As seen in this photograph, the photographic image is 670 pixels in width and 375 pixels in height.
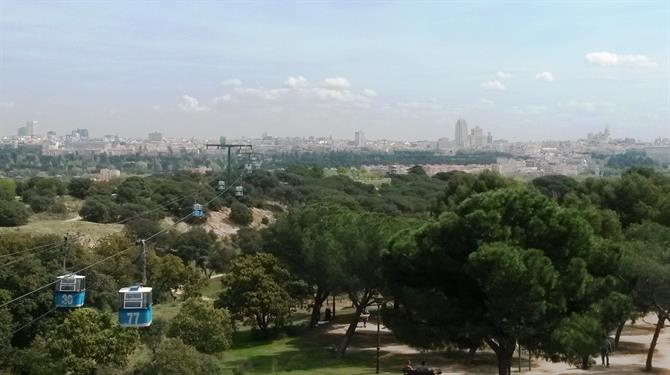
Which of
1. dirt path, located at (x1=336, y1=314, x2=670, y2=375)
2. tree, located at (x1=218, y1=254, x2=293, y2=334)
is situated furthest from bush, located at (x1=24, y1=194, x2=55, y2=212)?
dirt path, located at (x1=336, y1=314, x2=670, y2=375)

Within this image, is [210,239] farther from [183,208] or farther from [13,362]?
[13,362]

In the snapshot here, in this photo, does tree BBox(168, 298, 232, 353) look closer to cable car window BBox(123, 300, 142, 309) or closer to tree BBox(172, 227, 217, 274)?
cable car window BBox(123, 300, 142, 309)

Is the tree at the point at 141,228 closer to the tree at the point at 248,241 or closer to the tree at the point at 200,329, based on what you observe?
the tree at the point at 248,241

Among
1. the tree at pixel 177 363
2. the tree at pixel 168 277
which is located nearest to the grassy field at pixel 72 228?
the tree at pixel 168 277

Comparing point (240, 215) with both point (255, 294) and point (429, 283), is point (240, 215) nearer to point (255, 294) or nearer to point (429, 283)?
point (255, 294)

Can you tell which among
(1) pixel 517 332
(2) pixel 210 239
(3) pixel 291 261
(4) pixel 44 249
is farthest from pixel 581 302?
(2) pixel 210 239

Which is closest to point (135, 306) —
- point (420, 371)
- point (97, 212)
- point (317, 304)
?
point (420, 371)
